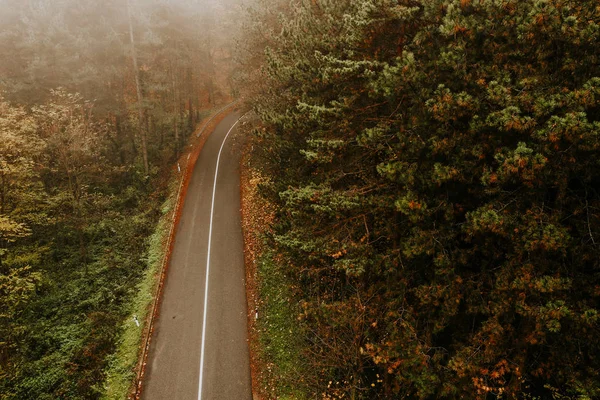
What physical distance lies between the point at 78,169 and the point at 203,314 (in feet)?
38.8

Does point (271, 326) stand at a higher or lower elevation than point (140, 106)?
lower

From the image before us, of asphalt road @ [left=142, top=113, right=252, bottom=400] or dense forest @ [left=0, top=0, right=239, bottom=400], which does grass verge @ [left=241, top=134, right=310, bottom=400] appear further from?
dense forest @ [left=0, top=0, right=239, bottom=400]

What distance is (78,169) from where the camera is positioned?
20.2 meters

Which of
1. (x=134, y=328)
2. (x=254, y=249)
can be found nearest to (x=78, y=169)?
(x=134, y=328)

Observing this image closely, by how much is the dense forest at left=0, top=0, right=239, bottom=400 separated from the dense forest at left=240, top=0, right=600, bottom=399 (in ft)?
35.6

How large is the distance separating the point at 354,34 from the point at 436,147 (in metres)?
4.47

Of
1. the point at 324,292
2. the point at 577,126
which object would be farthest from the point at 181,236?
the point at 577,126

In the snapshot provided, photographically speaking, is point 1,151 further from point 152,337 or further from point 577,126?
point 577,126

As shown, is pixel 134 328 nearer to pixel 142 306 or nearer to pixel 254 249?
pixel 142 306

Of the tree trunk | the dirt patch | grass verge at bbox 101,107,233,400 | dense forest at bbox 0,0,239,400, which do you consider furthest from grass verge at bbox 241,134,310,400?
the tree trunk

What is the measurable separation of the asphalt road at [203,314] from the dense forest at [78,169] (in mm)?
2087

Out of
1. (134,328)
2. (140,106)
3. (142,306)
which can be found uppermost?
(140,106)

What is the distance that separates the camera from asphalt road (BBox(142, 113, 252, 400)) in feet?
42.9

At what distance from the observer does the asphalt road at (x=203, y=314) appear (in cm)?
1308
